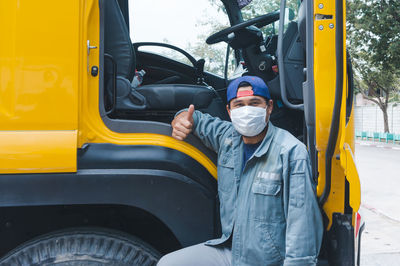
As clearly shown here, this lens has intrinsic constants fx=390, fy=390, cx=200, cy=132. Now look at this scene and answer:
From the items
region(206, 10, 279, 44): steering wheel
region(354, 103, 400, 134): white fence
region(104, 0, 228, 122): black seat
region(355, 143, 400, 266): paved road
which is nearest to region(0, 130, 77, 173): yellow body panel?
region(104, 0, 228, 122): black seat

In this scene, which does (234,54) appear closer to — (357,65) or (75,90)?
(75,90)

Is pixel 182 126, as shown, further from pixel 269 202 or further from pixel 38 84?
pixel 38 84

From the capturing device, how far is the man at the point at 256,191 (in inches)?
69.9

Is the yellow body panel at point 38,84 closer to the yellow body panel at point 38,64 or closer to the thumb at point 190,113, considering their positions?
the yellow body panel at point 38,64

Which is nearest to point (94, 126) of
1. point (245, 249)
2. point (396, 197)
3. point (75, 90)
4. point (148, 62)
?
point (75, 90)

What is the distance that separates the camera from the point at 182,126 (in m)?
1.98

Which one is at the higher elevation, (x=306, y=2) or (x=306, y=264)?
(x=306, y=2)

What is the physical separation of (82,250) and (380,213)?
5250mm

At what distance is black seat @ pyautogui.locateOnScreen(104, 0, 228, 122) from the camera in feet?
6.76

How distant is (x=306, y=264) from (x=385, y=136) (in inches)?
790

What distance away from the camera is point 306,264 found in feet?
5.69

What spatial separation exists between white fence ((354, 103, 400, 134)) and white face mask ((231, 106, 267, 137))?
20.7 m

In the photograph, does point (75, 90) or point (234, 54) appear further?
point (234, 54)

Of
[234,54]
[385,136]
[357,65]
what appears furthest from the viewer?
[385,136]
